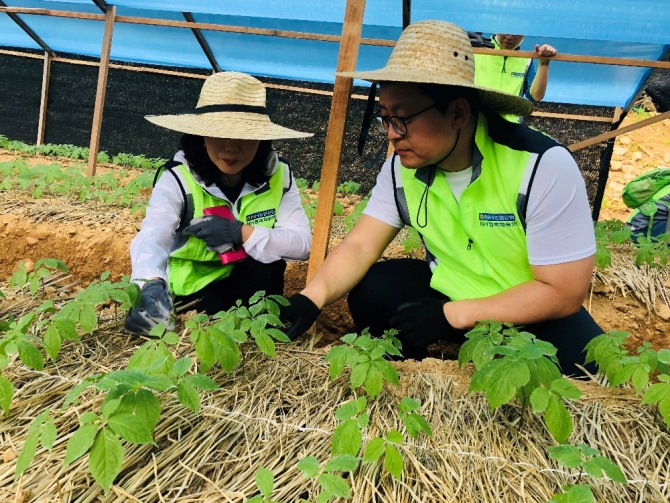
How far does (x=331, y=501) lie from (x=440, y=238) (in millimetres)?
1243

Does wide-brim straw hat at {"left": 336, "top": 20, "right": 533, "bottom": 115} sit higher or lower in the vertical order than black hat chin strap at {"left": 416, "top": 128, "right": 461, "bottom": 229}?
higher

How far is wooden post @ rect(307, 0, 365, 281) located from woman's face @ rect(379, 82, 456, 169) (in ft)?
1.01

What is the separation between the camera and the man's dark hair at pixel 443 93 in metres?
1.84

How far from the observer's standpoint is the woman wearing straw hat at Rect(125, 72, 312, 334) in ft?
7.96

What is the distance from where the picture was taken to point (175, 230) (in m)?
2.54

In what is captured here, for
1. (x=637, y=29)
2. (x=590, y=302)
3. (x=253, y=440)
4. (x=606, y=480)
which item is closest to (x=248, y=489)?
(x=253, y=440)

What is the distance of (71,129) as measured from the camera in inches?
326

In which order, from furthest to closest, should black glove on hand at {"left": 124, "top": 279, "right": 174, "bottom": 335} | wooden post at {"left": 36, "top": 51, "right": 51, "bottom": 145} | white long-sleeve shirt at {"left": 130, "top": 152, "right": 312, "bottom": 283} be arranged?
wooden post at {"left": 36, "top": 51, "right": 51, "bottom": 145}, white long-sleeve shirt at {"left": 130, "top": 152, "right": 312, "bottom": 283}, black glove on hand at {"left": 124, "top": 279, "right": 174, "bottom": 335}

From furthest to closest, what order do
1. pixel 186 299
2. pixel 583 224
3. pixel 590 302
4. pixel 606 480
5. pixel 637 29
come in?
pixel 637 29 < pixel 590 302 < pixel 186 299 < pixel 583 224 < pixel 606 480

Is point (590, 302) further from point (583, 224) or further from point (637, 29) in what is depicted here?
point (637, 29)

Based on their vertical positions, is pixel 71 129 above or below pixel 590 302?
above

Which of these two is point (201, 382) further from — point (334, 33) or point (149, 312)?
point (334, 33)

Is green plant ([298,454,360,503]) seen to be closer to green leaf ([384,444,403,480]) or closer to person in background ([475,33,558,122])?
green leaf ([384,444,403,480])

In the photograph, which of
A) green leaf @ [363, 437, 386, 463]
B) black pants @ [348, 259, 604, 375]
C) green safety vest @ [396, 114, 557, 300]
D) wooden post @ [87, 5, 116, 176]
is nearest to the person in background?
black pants @ [348, 259, 604, 375]
